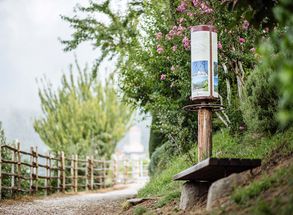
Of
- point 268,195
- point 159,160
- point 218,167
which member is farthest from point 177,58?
point 268,195

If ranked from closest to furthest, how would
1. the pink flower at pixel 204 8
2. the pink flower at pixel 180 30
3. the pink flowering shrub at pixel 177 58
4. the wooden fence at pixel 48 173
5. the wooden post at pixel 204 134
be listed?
the wooden post at pixel 204 134, the pink flower at pixel 204 8, the pink flowering shrub at pixel 177 58, the pink flower at pixel 180 30, the wooden fence at pixel 48 173

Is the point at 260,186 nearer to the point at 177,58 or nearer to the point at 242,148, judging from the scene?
the point at 242,148

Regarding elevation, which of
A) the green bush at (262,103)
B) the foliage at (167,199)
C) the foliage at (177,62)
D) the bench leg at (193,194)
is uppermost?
the foliage at (177,62)

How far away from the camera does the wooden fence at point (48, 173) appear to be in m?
14.4

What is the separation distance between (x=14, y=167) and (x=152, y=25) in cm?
519

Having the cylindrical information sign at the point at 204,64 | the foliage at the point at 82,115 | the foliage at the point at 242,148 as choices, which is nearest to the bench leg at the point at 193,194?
the foliage at the point at 242,148

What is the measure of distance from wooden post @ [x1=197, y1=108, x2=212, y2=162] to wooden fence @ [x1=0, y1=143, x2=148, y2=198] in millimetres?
7427

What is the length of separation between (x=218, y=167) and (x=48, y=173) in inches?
504

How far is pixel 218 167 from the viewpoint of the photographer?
18.4 feet

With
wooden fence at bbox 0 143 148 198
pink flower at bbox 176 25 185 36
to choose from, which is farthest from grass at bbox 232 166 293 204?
wooden fence at bbox 0 143 148 198

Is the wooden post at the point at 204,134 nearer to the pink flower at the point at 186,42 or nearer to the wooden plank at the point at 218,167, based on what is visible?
the wooden plank at the point at 218,167

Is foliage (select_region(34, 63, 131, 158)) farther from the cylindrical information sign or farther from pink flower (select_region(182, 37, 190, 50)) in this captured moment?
the cylindrical information sign

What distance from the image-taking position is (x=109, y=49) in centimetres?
2077

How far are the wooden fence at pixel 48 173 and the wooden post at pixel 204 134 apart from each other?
24.4 ft
